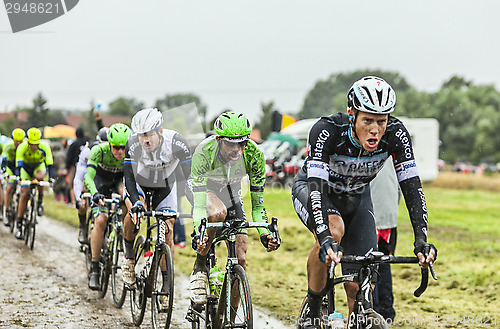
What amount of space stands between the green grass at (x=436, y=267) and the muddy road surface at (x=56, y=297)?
1155 mm

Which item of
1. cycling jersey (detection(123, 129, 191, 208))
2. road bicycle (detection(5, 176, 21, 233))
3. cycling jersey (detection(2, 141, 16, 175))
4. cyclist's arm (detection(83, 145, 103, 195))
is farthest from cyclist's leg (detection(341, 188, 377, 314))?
cycling jersey (detection(2, 141, 16, 175))

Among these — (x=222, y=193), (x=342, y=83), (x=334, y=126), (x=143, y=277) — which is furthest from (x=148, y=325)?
(x=342, y=83)

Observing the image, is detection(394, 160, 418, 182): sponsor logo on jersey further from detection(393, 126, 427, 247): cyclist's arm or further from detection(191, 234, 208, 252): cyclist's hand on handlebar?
detection(191, 234, 208, 252): cyclist's hand on handlebar

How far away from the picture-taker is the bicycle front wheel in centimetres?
490

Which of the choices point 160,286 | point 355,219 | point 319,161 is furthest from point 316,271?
point 160,286

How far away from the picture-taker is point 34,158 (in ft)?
41.7

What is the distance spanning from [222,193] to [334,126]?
1.74m

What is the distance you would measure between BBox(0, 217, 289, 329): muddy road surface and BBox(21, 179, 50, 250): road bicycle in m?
0.22

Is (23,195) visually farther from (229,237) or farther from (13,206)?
(229,237)

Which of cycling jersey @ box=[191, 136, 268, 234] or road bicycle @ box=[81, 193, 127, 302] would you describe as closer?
cycling jersey @ box=[191, 136, 268, 234]

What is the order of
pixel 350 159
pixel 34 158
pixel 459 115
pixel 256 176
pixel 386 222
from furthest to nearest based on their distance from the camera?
pixel 459 115, pixel 34 158, pixel 386 222, pixel 256 176, pixel 350 159

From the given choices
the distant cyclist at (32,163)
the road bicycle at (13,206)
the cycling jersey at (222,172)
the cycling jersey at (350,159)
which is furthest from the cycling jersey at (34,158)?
the cycling jersey at (350,159)

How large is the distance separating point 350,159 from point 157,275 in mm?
2765

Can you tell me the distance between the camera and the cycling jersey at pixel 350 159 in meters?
4.33
